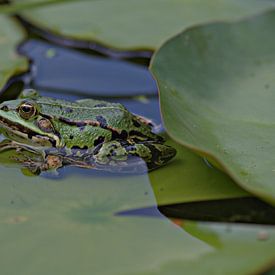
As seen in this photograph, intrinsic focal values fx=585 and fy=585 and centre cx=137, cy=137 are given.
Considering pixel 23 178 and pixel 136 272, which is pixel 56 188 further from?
pixel 136 272

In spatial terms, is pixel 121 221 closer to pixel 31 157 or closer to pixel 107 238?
pixel 107 238

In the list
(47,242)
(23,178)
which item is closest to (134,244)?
(47,242)

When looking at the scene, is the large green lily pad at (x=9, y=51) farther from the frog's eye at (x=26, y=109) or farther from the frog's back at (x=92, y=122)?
the frog's back at (x=92, y=122)

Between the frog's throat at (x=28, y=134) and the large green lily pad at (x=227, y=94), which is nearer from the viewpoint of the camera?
the large green lily pad at (x=227, y=94)

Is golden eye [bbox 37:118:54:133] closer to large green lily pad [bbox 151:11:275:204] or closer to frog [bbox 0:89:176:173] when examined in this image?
frog [bbox 0:89:176:173]

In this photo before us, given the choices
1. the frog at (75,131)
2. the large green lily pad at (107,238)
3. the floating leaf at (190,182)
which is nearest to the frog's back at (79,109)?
the frog at (75,131)

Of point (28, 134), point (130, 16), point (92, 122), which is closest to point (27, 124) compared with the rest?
point (28, 134)
